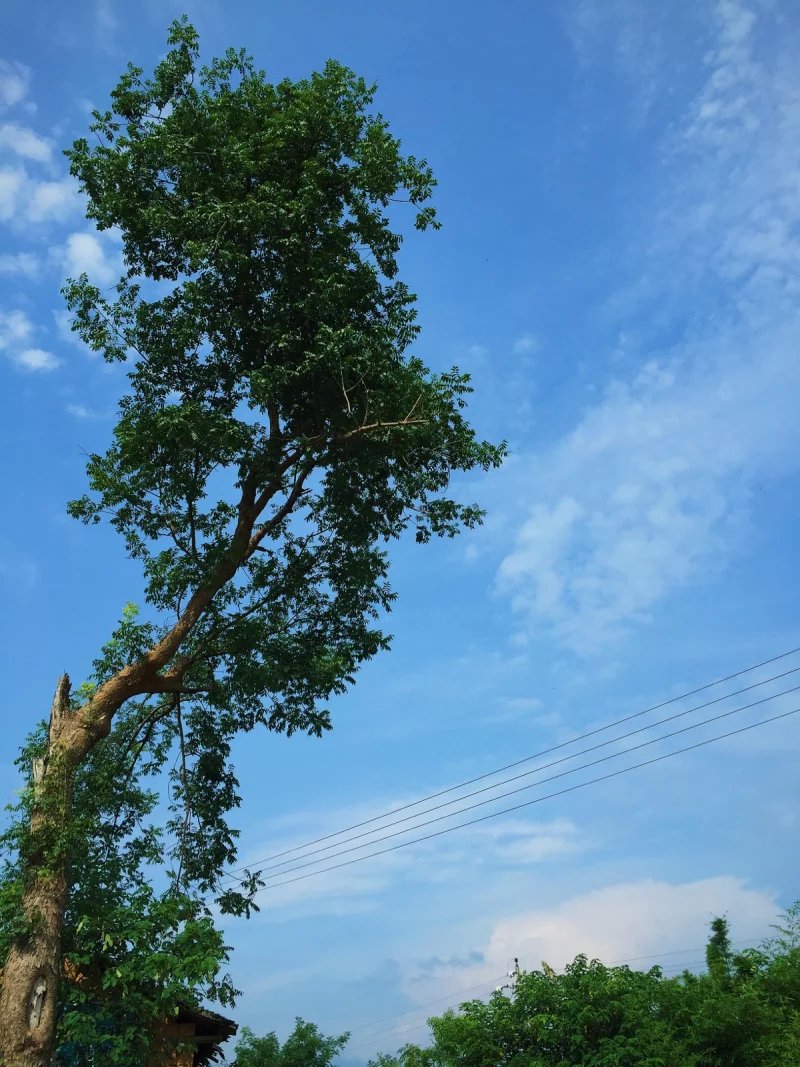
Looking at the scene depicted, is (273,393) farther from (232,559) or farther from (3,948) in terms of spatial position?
(3,948)

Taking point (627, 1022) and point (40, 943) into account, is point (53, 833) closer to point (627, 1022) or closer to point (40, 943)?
point (40, 943)

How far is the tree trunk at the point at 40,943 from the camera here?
33.8 feet

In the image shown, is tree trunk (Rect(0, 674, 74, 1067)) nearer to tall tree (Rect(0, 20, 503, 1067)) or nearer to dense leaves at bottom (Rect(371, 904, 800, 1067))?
tall tree (Rect(0, 20, 503, 1067))

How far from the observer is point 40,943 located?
35.4ft

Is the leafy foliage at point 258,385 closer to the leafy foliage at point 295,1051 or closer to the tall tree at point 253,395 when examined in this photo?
the tall tree at point 253,395


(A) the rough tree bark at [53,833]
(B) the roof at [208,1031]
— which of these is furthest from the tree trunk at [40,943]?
(B) the roof at [208,1031]

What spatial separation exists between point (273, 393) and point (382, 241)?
11.7ft

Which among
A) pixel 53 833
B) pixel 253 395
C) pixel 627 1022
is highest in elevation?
pixel 253 395

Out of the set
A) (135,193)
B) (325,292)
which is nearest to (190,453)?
(325,292)

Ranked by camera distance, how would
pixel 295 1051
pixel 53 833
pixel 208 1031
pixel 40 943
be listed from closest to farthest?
pixel 40 943 → pixel 53 833 → pixel 208 1031 → pixel 295 1051

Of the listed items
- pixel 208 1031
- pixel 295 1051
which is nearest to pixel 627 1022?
pixel 208 1031

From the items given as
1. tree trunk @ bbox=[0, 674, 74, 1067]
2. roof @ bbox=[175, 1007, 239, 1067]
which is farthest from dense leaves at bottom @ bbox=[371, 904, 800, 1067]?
tree trunk @ bbox=[0, 674, 74, 1067]

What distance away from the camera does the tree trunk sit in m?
10.3

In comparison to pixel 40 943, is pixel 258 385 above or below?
above
